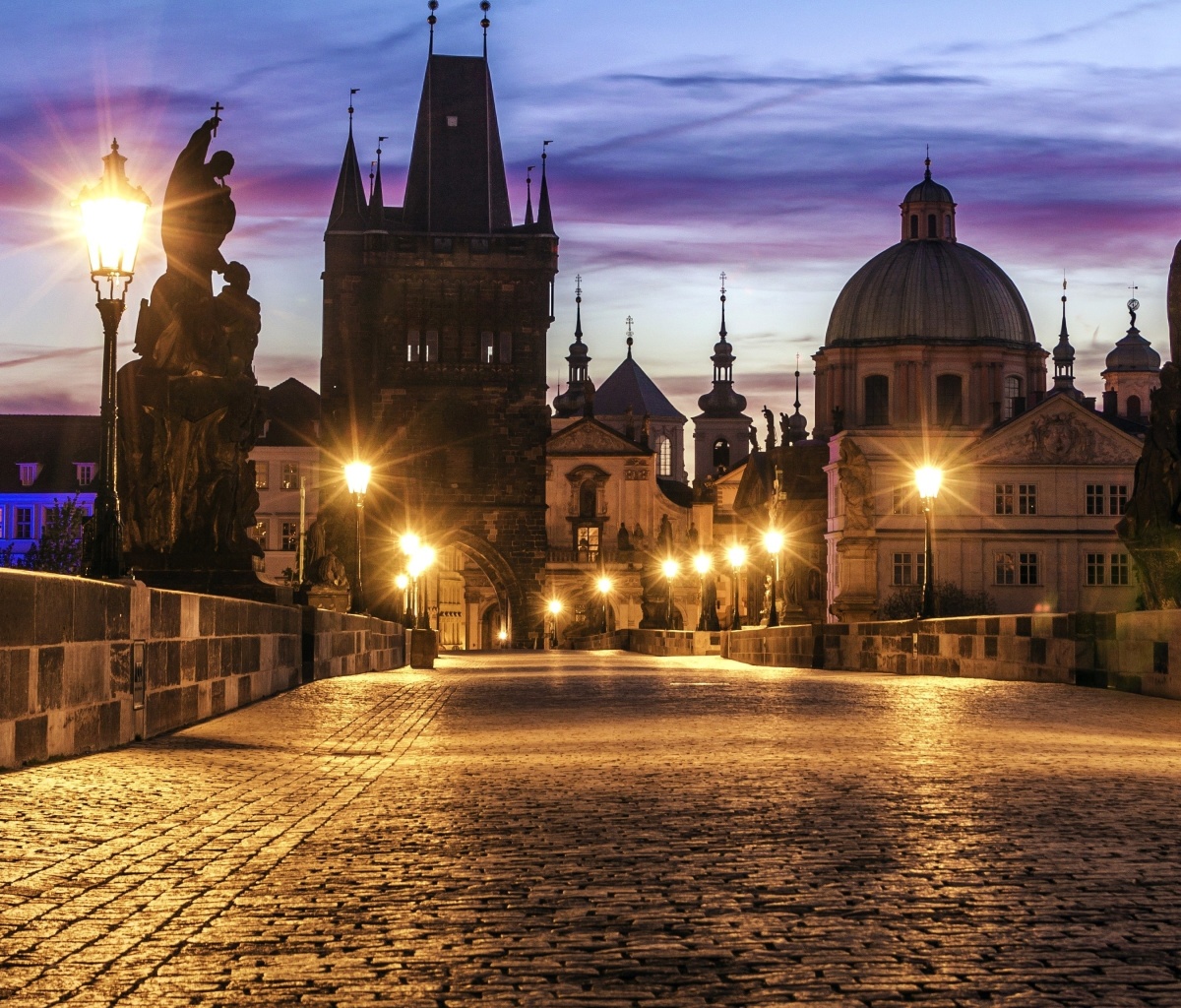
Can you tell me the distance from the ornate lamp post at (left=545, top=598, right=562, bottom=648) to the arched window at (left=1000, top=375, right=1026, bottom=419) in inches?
1095

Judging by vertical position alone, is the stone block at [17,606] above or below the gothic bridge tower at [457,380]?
below

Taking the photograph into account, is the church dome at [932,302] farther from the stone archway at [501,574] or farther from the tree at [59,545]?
the tree at [59,545]

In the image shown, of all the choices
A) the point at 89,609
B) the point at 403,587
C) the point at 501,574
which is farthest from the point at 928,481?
the point at 501,574

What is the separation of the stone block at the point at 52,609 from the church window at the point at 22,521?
327 ft

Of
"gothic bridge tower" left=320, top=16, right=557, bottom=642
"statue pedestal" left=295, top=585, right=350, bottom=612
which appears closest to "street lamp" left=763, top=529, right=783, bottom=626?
"statue pedestal" left=295, top=585, right=350, bottom=612

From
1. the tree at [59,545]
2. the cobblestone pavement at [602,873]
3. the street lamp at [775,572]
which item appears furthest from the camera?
the tree at [59,545]

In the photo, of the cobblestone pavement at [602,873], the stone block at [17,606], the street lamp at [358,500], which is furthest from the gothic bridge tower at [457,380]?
the stone block at [17,606]

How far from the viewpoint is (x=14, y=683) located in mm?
9344

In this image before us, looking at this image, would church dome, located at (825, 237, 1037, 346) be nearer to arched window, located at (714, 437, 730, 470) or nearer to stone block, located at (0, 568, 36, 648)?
arched window, located at (714, 437, 730, 470)

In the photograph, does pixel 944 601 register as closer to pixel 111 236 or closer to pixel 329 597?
pixel 329 597

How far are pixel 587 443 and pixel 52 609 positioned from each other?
10661cm

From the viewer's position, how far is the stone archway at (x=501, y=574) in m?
97.2

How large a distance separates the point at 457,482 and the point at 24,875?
9196 cm

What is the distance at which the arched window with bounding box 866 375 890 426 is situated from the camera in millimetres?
115625
